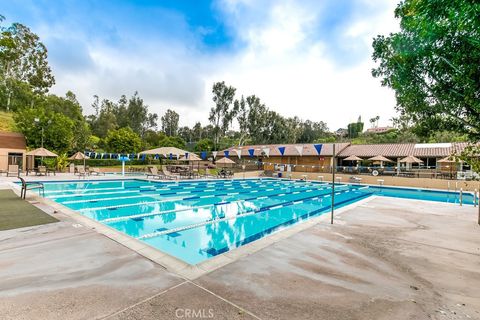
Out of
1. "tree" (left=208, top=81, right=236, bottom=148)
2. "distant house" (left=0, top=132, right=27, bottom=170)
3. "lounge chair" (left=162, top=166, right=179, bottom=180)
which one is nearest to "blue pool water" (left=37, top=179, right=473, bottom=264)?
"lounge chair" (left=162, top=166, right=179, bottom=180)

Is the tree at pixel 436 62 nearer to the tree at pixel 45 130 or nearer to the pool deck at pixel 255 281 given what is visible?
the pool deck at pixel 255 281

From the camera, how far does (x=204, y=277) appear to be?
2996 mm

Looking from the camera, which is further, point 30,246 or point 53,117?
point 53,117

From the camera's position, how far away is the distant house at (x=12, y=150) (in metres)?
21.6

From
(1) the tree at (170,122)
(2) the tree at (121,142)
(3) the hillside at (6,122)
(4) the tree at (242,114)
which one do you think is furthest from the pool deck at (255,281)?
(1) the tree at (170,122)

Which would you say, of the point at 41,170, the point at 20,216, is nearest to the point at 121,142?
the point at 41,170

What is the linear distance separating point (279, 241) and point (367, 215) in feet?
13.9

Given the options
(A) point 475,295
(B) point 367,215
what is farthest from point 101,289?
(B) point 367,215

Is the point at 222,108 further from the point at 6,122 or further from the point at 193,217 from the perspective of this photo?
the point at 193,217

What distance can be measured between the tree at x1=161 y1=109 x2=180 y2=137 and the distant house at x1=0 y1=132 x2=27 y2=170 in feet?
135

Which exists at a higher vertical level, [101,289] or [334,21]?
[334,21]

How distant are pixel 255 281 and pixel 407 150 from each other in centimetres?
2669

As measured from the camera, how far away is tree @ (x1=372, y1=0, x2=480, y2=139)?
329 cm

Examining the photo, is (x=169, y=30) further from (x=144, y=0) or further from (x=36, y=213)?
(x=36, y=213)
